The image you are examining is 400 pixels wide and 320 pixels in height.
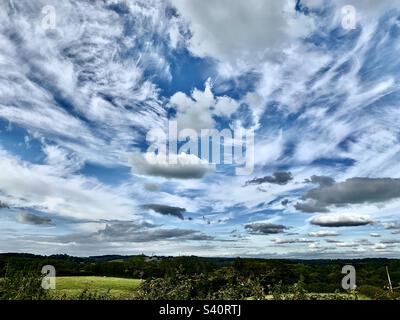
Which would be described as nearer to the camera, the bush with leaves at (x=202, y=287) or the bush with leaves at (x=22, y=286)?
the bush with leaves at (x=22, y=286)

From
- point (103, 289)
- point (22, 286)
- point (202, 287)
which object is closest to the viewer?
point (22, 286)

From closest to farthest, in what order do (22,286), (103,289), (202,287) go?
(22,286) < (202,287) < (103,289)

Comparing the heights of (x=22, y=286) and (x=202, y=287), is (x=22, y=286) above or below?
below

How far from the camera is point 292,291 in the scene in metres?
11.4

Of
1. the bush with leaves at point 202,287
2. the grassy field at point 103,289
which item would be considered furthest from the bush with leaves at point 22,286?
the bush with leaves at point 202,287

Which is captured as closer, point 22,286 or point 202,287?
point 22,286

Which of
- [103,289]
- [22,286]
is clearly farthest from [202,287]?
[22,286]

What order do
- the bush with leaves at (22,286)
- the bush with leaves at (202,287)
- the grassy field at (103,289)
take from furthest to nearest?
1. the grassy field at (103,289)
2. the bush with leaves at (202,287)
3. the bush with leaves at (22,286)

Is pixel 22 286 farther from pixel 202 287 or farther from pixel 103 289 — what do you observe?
pixel 202 287

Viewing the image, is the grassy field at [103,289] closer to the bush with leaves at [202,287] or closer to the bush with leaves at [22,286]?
the bush with leaves at [22,286]

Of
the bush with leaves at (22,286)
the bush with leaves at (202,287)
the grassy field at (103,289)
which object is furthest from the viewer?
the grassy field at (103,289)
